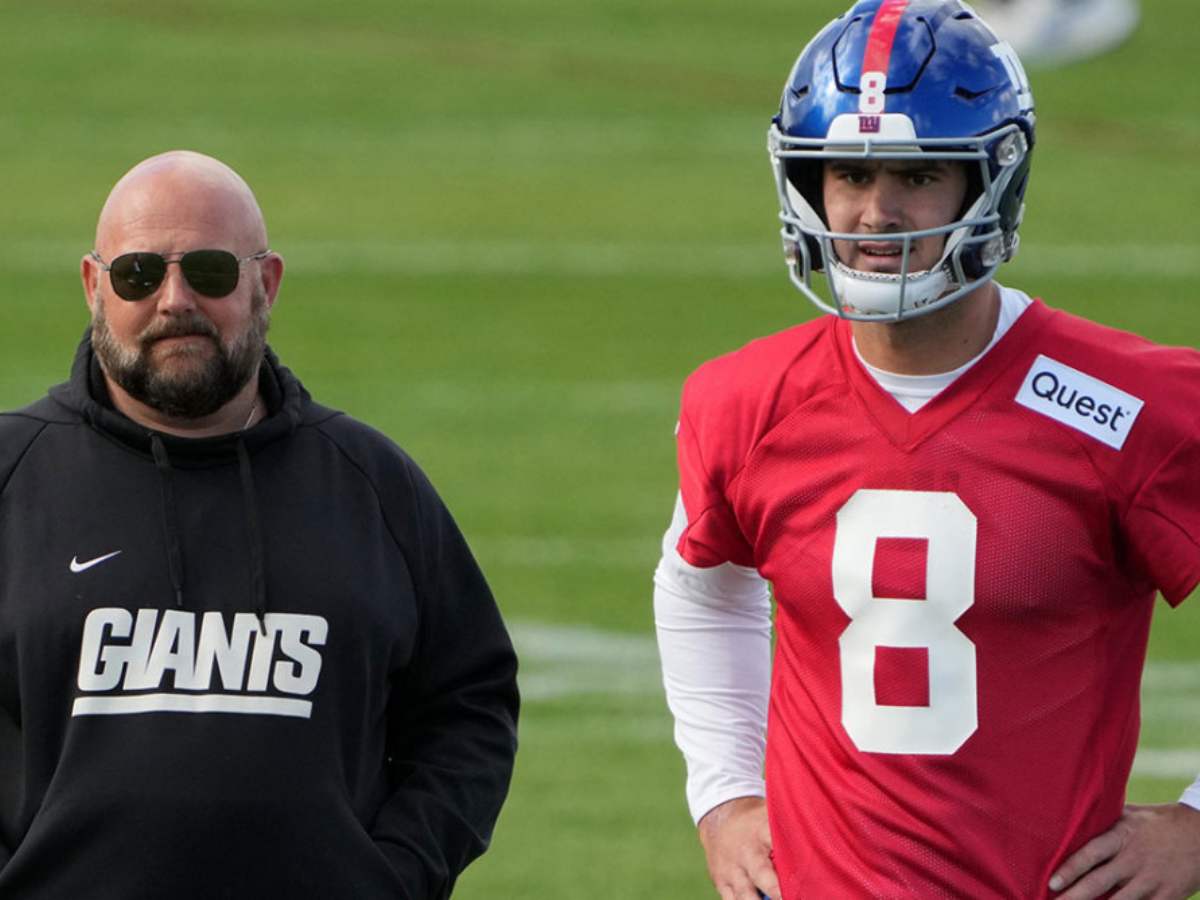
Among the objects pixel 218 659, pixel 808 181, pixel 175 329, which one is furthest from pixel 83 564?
pixel 808 181

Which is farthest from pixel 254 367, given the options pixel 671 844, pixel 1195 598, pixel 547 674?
pixel 1195 598

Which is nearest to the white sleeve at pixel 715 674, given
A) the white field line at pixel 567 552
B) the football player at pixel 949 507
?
the football player at pixel 949 507

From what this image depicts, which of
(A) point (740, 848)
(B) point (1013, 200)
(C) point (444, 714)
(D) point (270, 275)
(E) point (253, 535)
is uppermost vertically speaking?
(B) point (1013, 200)

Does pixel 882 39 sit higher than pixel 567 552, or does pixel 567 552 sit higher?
pixel 882 39

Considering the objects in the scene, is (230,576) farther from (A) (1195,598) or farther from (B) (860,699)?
(A) (1195,598)

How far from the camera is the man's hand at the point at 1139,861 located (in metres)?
4.12

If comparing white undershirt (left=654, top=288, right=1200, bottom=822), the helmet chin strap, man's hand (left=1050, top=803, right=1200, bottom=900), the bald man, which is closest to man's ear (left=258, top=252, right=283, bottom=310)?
the bald man

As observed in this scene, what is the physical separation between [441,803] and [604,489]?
8569mm

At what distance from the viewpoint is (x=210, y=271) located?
4488mm

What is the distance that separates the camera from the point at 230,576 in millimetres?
4438

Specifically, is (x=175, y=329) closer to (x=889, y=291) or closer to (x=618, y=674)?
(x=889, y=291)

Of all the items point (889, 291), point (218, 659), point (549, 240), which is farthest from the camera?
point (549, 240)

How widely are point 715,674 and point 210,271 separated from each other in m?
1.05

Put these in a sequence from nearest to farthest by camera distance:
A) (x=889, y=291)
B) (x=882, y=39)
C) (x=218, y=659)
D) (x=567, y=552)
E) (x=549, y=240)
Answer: (x=889, y=291) < (x=882, y=39) < (x=218, y=659) < (x=567, y=552) < (x=549, y=240)
